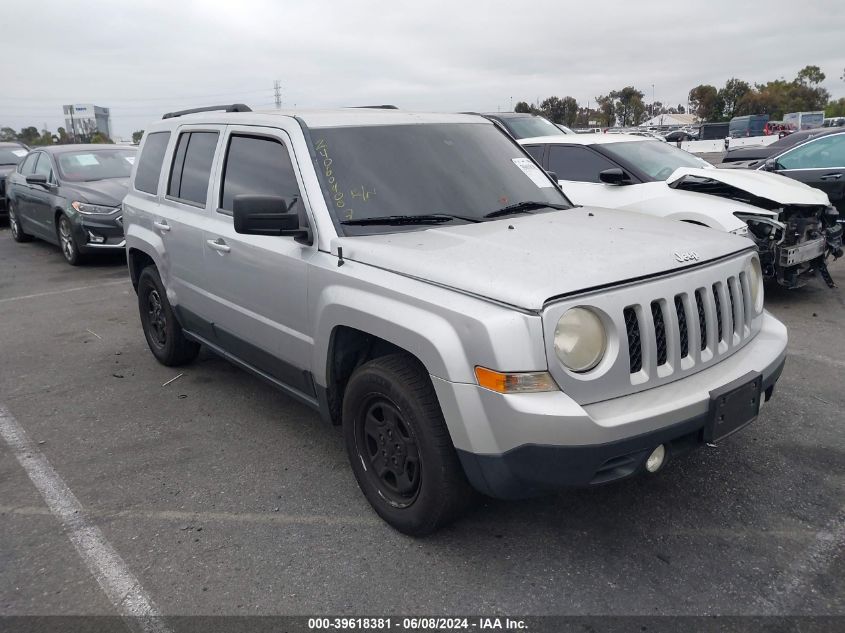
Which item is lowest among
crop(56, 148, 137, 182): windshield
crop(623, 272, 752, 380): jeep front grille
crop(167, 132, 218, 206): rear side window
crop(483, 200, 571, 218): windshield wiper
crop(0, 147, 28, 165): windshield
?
crop(623, 272, 752, 380): jeep front grille

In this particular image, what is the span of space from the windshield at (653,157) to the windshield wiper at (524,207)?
150 inches

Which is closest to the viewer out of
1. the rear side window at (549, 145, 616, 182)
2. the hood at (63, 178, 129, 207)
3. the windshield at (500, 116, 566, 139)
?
the rear side window at (549, 145, 616, 182)

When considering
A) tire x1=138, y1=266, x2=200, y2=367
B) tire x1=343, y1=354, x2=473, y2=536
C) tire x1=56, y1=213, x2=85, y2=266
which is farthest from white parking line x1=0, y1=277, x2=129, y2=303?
tire x1=343, y1=354, x2=473, y2=536

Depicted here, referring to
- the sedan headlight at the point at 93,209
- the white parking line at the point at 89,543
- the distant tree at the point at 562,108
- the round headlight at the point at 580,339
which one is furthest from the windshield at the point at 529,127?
the distant tree at the point at 562,108

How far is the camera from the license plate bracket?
9.22 feet

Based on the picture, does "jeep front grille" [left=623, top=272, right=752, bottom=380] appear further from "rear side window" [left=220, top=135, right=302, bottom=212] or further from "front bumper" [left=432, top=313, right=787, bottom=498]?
"rear side window" [left=220, top=135, right=302, bottom=212]

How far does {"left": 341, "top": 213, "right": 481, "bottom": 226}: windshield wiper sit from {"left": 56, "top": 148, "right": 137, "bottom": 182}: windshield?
8.24m

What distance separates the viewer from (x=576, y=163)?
7.89m

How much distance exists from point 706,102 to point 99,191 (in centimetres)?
10036

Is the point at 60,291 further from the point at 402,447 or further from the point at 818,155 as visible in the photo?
the point at 818,155

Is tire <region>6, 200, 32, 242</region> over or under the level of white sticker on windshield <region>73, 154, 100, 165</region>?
under

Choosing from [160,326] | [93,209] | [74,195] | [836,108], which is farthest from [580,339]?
[836,108]

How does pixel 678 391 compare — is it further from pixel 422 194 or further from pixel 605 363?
pixel 422 194

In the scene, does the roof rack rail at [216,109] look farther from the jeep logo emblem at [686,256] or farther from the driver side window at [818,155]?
the driver side window at [818,155]
